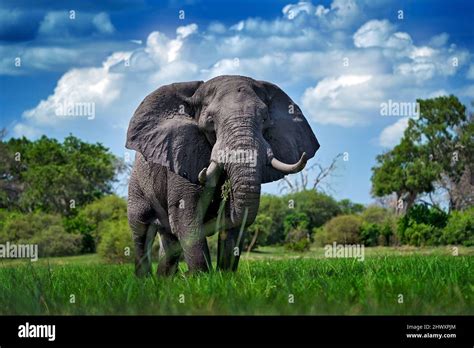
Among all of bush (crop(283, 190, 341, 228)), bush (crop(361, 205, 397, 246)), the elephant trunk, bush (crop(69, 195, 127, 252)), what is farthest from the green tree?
the elephant trunk

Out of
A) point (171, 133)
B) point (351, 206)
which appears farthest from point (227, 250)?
point (351, 206)

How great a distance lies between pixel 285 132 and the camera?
396 inches

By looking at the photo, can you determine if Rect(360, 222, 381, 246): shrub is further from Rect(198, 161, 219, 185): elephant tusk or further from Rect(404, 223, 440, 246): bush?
Rect(198, 161, 219, 185): elephant tusk

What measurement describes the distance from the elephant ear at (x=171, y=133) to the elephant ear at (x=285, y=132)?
0.94m

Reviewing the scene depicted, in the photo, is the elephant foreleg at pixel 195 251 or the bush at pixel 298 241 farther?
the bush at pixel 298 241

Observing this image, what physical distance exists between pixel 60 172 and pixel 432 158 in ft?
66.7

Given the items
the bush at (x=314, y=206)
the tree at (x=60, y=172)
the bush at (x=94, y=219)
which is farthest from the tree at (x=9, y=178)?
the bush at (x=314, y=206)

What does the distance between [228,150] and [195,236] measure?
1.29 m

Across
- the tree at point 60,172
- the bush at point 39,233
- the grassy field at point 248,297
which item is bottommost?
the grassy field at point 248,297

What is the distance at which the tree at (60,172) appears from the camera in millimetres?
38125

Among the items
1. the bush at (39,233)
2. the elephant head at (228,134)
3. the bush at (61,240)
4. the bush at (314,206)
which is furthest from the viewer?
the bush at (314,206)

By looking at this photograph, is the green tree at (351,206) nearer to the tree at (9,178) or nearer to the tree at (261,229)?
the tree at (261,229)
